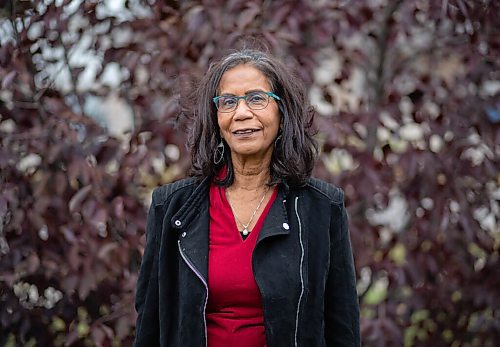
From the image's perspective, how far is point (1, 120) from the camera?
348cm

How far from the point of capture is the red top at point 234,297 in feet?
7.84

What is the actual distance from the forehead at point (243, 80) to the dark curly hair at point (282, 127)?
16 mm

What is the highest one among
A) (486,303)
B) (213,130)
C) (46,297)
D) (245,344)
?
(213,130)

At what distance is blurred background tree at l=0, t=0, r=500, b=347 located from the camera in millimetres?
3412

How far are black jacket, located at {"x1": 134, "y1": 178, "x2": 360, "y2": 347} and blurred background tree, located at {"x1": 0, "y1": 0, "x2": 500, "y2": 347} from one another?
79 centimetres

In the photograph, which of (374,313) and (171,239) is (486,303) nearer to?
(374,313)

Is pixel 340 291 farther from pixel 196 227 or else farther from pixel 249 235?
pixel 196 227

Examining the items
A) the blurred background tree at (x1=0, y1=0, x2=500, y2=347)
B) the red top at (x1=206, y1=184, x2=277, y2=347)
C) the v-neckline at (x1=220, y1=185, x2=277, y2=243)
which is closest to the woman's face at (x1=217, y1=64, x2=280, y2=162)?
the v-neckline at (x1=220, y1=185, x2=277, y2=243)

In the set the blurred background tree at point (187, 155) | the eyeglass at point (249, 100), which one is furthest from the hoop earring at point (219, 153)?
the blurred background tree at point (187, 155)

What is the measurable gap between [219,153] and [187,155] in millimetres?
844

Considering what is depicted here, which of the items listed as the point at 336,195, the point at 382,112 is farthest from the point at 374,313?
the point at 336,195

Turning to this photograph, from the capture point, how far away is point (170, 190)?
258 centimetres

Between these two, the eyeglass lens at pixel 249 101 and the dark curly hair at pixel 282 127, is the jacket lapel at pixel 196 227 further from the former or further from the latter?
the eyeglass lens at pixel 249 101

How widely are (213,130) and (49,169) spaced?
1140 millimetres
